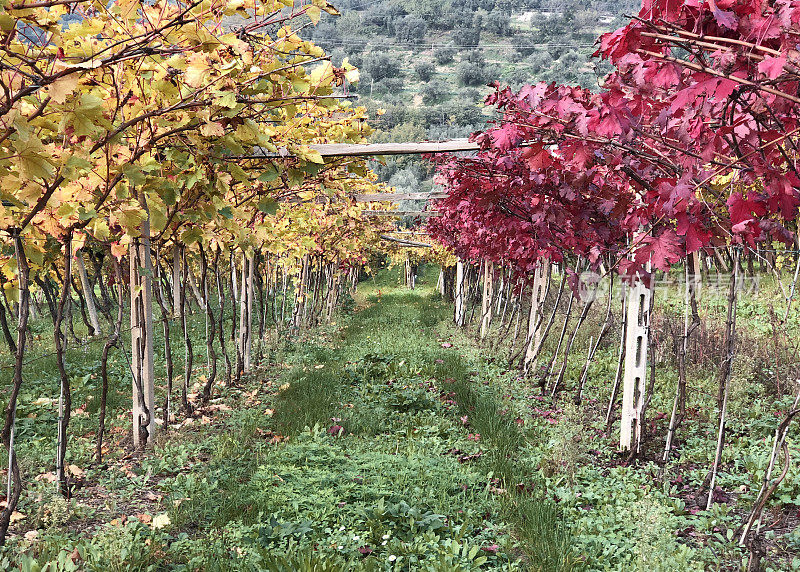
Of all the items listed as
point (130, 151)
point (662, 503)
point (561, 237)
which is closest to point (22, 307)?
point (130, 151)

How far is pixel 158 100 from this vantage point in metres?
3.24

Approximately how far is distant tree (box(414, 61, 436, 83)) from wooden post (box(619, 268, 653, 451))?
11141 centimetres

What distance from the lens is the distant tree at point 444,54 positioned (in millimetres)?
115438

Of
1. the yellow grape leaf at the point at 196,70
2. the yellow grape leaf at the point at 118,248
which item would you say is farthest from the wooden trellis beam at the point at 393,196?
the yellow grape leaf at the point at 196,70

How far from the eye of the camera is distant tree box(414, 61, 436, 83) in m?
109

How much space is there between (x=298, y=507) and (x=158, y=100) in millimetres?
2588

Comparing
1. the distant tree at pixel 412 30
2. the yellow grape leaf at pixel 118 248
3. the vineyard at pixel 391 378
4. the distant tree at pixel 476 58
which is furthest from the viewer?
the distant tree at pixel 412 30

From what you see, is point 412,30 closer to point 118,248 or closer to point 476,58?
point 476,58

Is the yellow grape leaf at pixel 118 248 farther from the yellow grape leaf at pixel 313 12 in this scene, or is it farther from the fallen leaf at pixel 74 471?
the yellow grape leaf at pixel 313 12

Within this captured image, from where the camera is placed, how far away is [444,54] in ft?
383

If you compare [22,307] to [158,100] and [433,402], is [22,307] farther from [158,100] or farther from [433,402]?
[433,402]

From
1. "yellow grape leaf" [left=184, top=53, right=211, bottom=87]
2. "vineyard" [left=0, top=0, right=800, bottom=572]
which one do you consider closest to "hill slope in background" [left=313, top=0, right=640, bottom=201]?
"vineyard" [left=0, top=0, right=800, bottom=572]

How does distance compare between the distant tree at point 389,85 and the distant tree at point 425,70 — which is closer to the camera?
the distant tree at point 389,85

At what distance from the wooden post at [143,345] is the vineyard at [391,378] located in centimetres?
3
